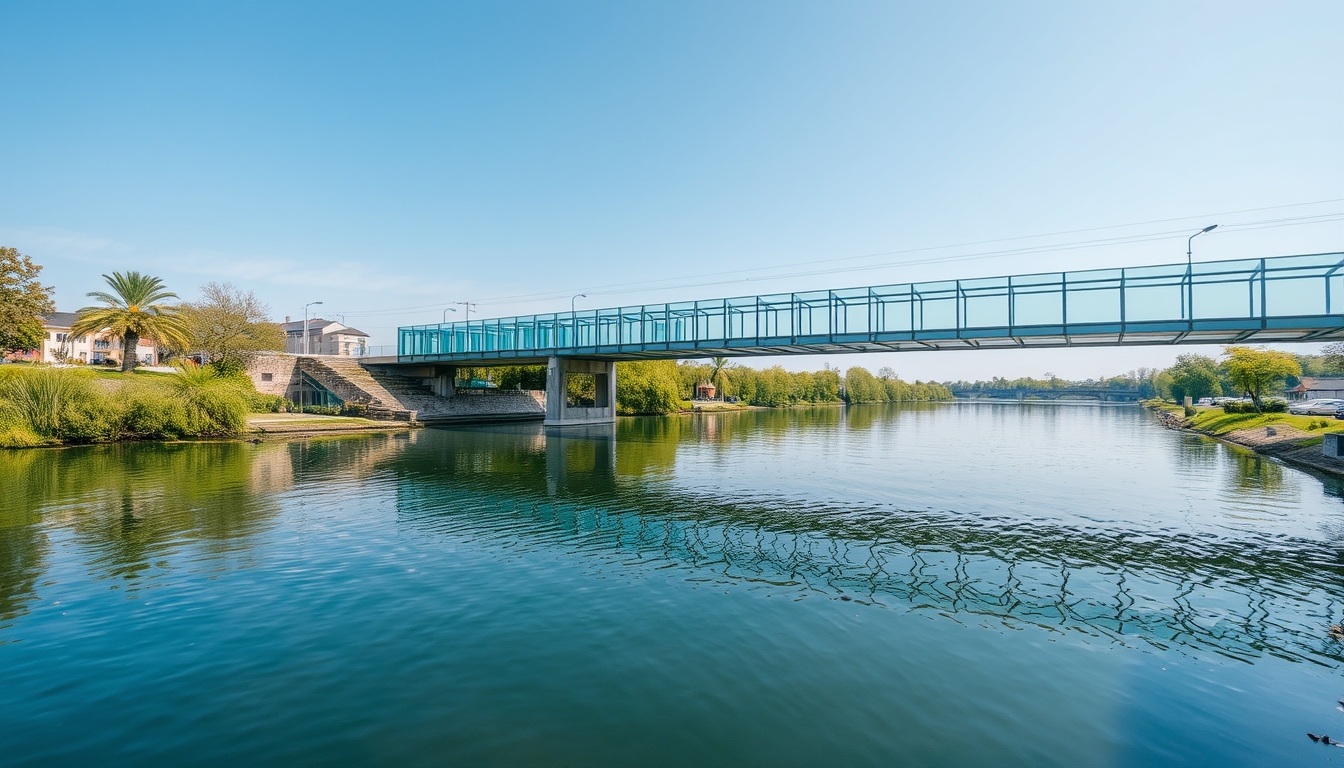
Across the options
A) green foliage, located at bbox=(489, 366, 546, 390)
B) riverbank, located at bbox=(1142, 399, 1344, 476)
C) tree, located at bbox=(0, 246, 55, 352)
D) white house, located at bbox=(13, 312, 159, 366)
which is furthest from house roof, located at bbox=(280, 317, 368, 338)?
riverbank, located at bbox=(1142, 399, 1344, 476)

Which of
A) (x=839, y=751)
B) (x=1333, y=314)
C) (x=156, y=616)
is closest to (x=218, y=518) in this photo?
(x=156, y=616)

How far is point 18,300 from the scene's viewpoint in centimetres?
4641

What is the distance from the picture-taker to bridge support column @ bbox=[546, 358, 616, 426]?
→ 63.9 m

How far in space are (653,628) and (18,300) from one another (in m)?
59.1

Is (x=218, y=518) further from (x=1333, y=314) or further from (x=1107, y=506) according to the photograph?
(x=1333, y=314)

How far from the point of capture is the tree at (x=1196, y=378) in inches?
4274

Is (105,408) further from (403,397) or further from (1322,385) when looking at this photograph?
(1322,385)

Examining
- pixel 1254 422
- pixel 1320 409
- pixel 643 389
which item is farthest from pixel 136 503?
pixel 1320 409

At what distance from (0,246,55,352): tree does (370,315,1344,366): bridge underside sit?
4289cm

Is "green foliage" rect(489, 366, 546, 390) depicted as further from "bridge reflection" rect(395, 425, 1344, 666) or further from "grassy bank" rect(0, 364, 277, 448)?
"bridge reflection" rect(395, 425, 1344, 666)

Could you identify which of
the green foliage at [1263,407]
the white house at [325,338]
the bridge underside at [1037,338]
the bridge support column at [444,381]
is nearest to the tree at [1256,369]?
the green foliage at [1263,407]

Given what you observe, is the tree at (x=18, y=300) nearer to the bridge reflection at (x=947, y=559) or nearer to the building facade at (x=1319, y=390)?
the bridge reflection at (x=947, y=559)

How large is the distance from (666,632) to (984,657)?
17.0ft

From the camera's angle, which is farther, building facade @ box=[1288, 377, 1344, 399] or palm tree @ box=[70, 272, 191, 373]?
building facade @ box=[1288, 377, 1344, 399]
